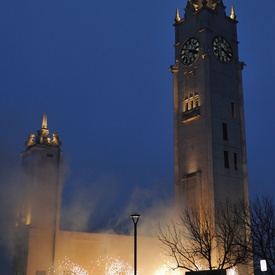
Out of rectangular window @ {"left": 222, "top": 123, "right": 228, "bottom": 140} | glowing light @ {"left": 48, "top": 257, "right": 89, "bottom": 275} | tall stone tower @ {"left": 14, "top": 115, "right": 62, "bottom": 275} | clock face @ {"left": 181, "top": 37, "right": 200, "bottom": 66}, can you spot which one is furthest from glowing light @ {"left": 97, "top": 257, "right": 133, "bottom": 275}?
clock face @ {"left": 181, "top": 37, "right": 200, "bottom": 66}

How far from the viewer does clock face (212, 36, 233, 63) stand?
204ft

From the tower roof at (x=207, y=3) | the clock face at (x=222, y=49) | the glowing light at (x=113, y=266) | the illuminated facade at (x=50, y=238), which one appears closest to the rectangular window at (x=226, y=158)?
the clock face at (x=222, y=49)

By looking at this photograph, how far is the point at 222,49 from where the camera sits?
207 ft

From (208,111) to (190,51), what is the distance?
9964 mm

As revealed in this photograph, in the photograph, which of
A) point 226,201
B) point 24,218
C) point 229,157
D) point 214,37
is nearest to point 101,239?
point 24,218

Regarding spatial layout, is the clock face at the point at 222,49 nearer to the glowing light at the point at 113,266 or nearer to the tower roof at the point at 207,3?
the tower roof at the point at 207,3

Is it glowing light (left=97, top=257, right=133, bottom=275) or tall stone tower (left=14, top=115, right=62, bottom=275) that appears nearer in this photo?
tall stone tower (left=14, top=115, right=62, bottom=275)

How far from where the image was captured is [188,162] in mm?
59969

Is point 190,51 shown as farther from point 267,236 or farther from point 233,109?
point 267,236

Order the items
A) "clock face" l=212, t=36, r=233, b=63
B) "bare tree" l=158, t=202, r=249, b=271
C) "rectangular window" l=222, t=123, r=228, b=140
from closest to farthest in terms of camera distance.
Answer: "bare tree" l=158, t=202, r=249, b=271 → "rectangular window" l=222, t=123, r=228, b=140 → "clock face" l=212, t=36, r=233, b=63

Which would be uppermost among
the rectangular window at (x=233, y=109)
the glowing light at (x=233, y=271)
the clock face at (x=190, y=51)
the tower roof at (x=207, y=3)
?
the tower roof at (x=207, y=3)

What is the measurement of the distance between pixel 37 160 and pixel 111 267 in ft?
45.5

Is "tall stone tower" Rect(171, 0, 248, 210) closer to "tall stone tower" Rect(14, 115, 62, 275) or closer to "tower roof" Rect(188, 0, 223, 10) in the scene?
"tower roof" Rect(188, 0, 223, 10)

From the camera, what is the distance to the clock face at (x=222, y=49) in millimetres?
62156
